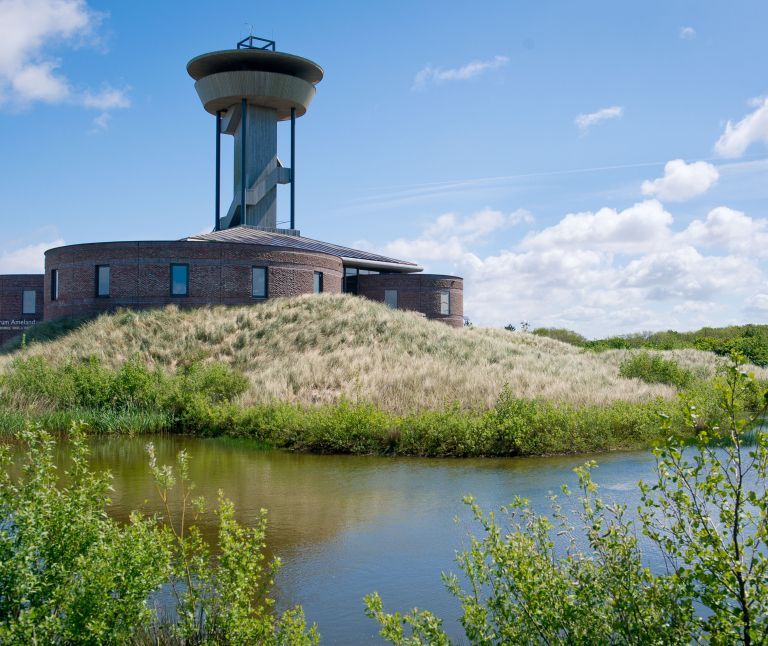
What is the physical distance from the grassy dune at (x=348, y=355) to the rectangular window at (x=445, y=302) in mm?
9280

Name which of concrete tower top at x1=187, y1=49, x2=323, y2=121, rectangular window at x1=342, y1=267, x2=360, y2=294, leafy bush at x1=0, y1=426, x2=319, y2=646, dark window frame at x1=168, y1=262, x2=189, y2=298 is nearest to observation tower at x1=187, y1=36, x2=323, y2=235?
concrete tower top at x1=187, y1=49, x2=323, y2=121

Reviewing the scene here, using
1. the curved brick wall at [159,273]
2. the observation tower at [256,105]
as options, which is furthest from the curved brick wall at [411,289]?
the curved brick wall at [159,273]

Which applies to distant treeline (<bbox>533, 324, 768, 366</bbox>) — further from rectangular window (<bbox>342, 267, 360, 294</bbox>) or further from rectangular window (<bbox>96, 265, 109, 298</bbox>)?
rectangular window (<bbox>96, 265, 109, 298</bbox>)

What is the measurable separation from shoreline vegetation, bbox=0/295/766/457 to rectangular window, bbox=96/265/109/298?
210 centimetres

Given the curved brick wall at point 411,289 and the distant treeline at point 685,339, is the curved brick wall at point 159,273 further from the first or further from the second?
the distant treeline at point 685,339

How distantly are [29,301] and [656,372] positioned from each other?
107 ft

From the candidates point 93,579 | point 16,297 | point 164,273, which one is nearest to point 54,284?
point 16,297

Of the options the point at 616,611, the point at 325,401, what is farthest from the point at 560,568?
the point at 325,401

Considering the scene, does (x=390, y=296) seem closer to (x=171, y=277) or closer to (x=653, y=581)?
(x=171, y=277)

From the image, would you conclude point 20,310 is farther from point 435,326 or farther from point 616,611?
point 616,611

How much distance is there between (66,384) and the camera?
21.6 metres

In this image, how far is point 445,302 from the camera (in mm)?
43812

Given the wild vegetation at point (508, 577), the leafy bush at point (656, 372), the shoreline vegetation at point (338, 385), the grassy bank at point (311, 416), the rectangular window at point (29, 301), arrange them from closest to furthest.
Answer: the wild vegetation at point (508, 577) < the grassy bank at point (311, 416) < the shoreline vegetation at point (338, 385) < the leafy bush at point (656, 372) < the rectangular window at point (29, 301)

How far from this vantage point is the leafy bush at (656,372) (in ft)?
81.4
